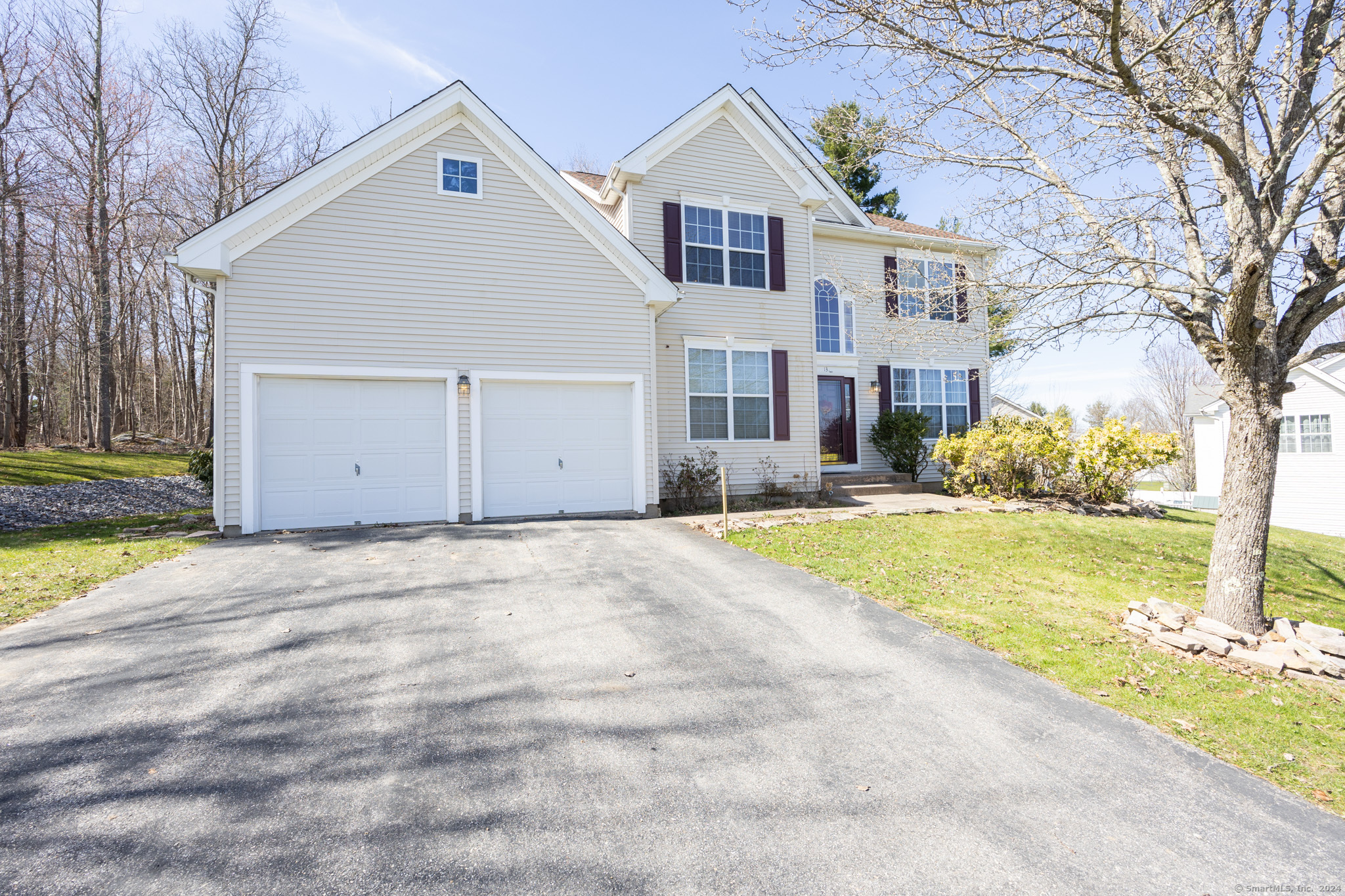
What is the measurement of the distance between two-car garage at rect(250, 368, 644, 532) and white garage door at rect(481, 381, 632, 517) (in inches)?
0.6

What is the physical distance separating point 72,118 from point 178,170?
2.63 metres

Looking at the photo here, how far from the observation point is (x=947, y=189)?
22.3ft

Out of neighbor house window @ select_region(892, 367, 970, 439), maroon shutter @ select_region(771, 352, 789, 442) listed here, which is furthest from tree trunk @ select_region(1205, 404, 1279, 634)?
neighbor house window @ select_region(892, 367, 970, 439)

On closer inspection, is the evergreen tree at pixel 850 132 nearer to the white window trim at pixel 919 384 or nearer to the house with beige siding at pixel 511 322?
the house with beige siding at pixel 511 322

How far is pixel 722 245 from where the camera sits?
12.4 m

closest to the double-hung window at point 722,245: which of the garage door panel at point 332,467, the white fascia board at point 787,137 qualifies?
the white fascia board at point 787,137

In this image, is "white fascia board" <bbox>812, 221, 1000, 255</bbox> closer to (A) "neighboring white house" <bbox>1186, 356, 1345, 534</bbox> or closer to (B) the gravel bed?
(A) "neighboring white house" <bbox>1186, 356, 1345, 534</bbox>

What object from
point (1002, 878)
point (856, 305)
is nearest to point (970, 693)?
point (1002, 878)

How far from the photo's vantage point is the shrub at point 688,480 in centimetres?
1147

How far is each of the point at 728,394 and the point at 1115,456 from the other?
7467 mm

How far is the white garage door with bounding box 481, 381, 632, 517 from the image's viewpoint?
969cm

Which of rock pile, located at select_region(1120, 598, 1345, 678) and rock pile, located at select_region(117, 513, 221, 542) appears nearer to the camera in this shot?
rock pile, located at select_region(1120, 598, 1345, 678)

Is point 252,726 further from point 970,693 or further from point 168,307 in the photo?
point 168,307

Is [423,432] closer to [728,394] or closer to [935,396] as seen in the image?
[728,394]
